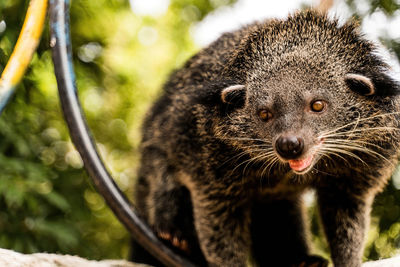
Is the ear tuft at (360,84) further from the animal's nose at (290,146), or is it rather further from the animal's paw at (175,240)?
the animal's paw at (175,240)

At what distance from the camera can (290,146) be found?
94.3 inches

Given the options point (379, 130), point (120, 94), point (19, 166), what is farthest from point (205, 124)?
point (120, 94)

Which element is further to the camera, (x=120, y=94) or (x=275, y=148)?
(x=120, y=94)

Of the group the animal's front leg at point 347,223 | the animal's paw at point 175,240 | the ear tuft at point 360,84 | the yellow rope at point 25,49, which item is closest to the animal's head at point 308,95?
the ear tuft at point 360,84

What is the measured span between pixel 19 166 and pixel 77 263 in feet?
3.78

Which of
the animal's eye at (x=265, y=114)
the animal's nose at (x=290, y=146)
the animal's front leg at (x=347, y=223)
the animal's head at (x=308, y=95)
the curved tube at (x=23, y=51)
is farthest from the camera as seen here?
the animal's front leg at (x=347, y=223)

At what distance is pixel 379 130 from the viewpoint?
2.80 meters

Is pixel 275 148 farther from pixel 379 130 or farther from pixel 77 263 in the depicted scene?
pixel 77 263

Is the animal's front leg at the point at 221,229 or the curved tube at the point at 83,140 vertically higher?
the curved tube at the point at 83,140

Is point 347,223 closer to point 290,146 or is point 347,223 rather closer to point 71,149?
point 290,146

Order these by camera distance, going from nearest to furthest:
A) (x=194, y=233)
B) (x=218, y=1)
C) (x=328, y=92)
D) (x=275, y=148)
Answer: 1. (x=275, y=148)
2. (x=328, y=92)
3. (x=194, y=233)
4. (x=218, y=1)

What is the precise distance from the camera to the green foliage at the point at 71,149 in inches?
146

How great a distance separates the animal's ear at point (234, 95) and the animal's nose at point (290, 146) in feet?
1.65

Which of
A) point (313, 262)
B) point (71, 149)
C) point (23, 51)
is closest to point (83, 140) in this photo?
point (23, 51)
